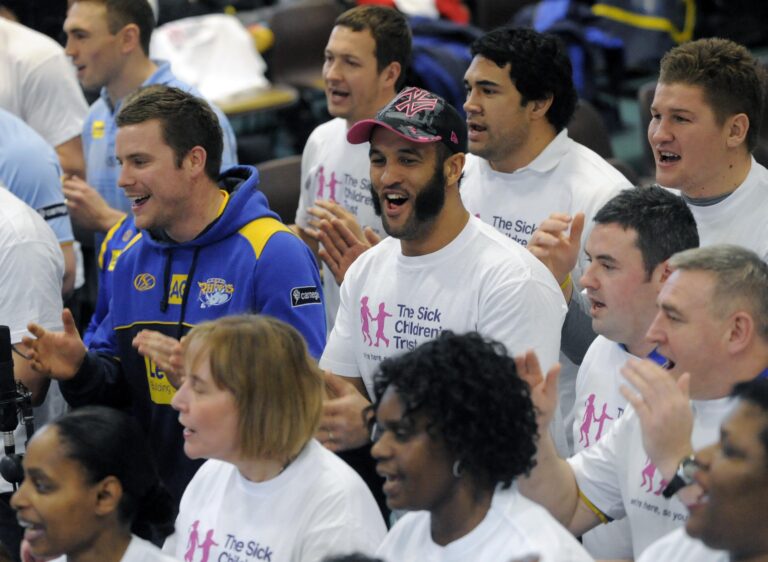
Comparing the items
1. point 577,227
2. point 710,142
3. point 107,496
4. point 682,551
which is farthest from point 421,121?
point 682,551

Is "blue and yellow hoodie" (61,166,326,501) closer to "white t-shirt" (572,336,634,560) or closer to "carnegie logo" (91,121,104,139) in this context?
"white t-shirt" (572,336,634,560)

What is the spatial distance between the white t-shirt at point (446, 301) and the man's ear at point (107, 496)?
94 cm

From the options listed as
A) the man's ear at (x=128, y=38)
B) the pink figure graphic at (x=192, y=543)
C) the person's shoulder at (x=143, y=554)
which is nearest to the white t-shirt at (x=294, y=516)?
the pink figure graphic at (x=192, y=543)

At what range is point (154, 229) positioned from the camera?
13.2 feet

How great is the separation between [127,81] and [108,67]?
3.8 inches

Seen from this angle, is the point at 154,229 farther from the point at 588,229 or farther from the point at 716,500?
the point at 716,500

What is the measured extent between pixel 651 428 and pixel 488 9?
22.0ft

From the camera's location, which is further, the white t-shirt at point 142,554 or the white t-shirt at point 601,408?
the white t-shirt at point 601,408

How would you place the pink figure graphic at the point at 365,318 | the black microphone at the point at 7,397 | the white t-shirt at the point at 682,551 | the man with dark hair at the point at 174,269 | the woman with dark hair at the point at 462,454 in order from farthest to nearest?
the man with dark hair at the point at 174,269
the pink figure graphic at the point at 365,318
the black microphone at the point at 7,397
the woman with dark hair at the point at 462,454
the white t-shirt at the point at 682,551

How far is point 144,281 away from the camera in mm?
4004

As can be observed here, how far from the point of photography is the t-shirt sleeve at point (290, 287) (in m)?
3.80

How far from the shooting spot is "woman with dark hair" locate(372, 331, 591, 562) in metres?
2.66

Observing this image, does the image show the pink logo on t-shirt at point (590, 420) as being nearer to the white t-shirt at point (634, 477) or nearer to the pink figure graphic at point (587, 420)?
the pink figure graphic at point (587, 420)

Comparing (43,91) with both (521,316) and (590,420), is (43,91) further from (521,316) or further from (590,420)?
(590,420)
